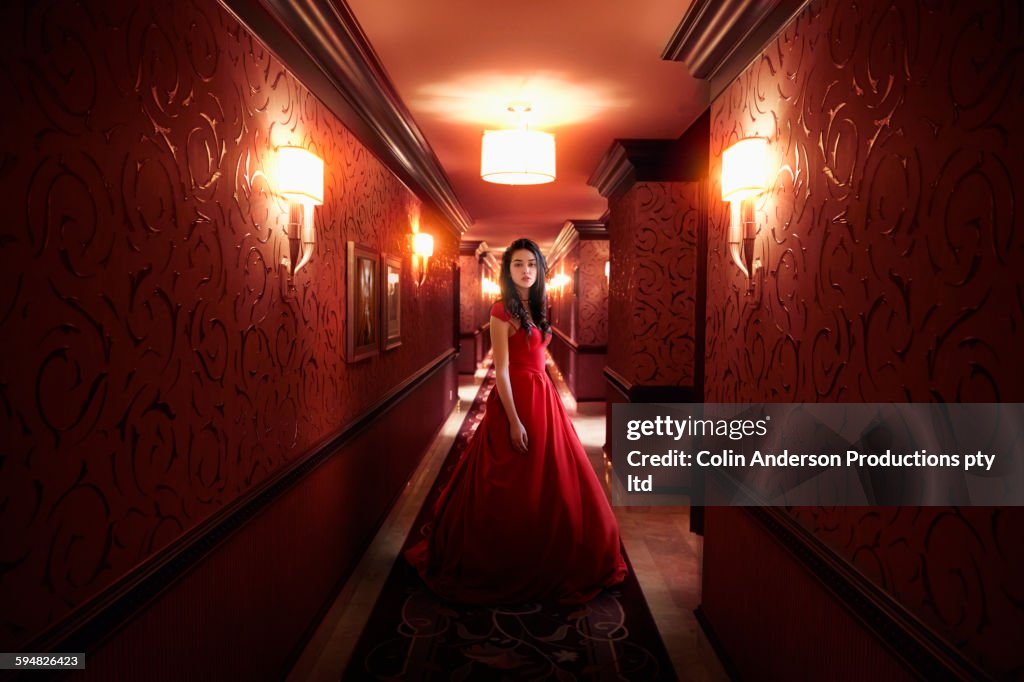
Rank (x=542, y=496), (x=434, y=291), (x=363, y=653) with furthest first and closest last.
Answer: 1. (x=434, y=291)
2. (x=542, y=496)
3. (x=363, y=653)

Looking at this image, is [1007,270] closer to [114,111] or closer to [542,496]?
[114,111]

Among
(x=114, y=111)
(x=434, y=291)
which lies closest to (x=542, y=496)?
(x=114, y=111)

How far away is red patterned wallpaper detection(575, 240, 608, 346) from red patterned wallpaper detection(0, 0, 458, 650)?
287 inches

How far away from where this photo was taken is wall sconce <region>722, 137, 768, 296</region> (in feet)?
7.20

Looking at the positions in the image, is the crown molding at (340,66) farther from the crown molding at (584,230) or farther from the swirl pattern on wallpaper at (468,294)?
the swirl pattern on wallpaper at (468,294)

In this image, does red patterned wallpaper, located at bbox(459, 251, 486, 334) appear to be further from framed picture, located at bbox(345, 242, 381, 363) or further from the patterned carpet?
the patterned carpet

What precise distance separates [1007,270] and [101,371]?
5.58ft

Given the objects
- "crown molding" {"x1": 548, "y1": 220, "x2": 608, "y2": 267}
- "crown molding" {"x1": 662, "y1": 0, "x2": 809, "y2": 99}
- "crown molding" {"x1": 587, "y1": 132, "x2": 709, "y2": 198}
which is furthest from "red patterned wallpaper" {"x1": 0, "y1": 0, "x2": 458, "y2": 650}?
"crown molding" {"x1": 548, "y1": 220, "x2": 608, "y2": 267}

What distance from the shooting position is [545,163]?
360cm

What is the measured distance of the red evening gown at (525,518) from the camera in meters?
3.04

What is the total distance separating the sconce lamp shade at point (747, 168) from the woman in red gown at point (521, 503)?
119 cm

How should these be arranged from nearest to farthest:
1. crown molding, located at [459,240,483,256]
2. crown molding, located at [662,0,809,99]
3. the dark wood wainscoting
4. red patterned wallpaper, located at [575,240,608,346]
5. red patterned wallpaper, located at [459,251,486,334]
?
1. the dark wood wainscoting
2. crown molding, located at [662,0,809,99]
3. red patterned wallpaper, located at [575,240,608,346]
4. crown molding, located at [459,240,483,256]
5. red patterned wallpaper, located at [459,251,486,334]

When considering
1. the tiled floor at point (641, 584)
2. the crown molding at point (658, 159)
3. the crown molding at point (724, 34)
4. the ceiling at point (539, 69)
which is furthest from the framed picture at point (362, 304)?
the crown molding at point (658, 159)

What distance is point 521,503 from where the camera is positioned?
3057mm
